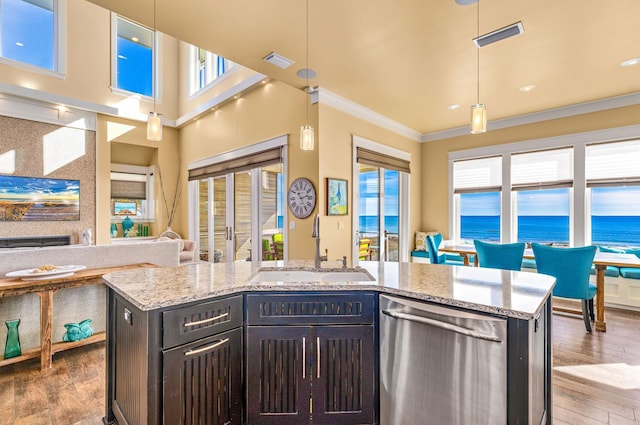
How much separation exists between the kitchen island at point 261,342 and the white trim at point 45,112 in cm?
549

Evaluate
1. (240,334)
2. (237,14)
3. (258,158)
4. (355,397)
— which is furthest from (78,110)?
(355,397)

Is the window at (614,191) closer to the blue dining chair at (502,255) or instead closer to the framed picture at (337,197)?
the blue dining chair at (502,255)

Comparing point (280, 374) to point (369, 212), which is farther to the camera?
point (369, 212)

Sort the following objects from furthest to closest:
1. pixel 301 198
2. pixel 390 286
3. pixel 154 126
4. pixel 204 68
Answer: pixel 204 68
pixel 301 198
pixel 154 126
pixel 390 286

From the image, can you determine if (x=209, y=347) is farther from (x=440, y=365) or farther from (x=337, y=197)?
(x=337, y=197)

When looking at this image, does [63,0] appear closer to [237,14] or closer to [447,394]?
[237,14]

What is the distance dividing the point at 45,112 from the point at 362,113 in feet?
18.1

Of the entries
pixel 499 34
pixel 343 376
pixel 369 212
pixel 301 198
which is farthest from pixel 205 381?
pixel 369 212

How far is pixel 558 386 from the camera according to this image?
2359 millimetres

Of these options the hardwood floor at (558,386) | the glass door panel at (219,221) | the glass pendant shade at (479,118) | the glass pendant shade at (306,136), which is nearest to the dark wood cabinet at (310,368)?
the hardwood floor at (558,386)

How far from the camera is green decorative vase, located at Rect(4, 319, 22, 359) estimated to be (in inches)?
102

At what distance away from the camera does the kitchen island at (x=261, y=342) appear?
58.0 inches

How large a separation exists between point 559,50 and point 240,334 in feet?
12.6

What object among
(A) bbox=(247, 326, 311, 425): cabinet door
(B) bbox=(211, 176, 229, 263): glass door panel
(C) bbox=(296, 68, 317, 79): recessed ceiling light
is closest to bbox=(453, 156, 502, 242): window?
(C) bbox=(296, 68, 317, 79): recessed ceiling light
